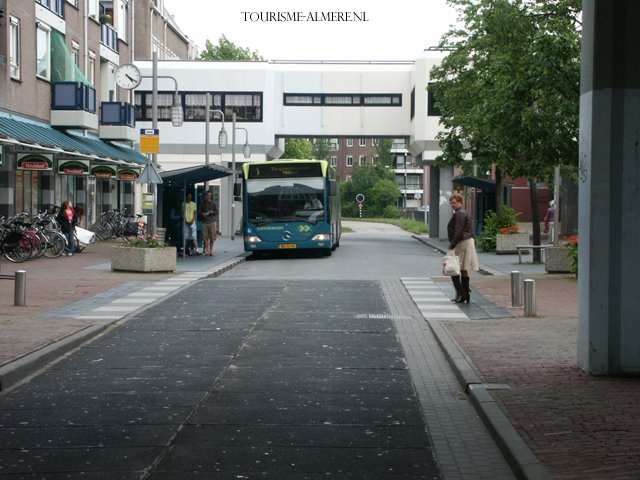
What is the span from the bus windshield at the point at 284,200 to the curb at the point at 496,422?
72.1ft

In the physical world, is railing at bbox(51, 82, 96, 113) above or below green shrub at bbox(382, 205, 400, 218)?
above

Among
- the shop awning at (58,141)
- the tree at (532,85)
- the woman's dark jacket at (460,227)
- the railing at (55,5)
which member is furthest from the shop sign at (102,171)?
the woman's dark jacket at (460,227)

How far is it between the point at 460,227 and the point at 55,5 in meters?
25.4

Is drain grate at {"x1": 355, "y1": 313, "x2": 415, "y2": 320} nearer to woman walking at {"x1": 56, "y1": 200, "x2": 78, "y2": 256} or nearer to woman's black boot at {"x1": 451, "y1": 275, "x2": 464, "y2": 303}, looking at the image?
woman's black boot at {"x1": 451, "y1": 275, "x2": 464, "y2": 303}

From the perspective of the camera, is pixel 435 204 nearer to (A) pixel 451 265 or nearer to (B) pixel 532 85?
(B) pixel 532 85

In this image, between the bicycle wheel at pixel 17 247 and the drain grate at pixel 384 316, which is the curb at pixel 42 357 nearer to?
the drain grate at pixel 384 316

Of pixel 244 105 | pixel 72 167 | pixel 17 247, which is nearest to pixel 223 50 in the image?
pixel 244 105

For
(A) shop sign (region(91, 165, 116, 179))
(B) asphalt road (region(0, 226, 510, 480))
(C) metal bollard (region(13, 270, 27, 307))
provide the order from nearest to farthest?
(B) asphalt road (region(0, 226, 510, 480)), (C) metal bollard (region(13, 270, 27, 307)), (A) shop sign (region(91, 165, 116, 179))

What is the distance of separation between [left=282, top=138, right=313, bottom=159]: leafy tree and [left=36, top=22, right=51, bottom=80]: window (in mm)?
60636

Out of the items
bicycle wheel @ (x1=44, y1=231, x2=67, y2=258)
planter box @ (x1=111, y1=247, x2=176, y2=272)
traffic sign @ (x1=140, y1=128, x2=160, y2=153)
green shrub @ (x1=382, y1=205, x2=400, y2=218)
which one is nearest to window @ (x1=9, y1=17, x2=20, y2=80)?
bicycle wheel @ (x1=44, y1=231, x2=67, y2=258)

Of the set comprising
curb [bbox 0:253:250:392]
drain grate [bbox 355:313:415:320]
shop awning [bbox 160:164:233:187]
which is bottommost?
drain grate [bbox 355:313:415:320]

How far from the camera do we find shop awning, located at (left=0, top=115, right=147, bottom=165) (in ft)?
97.6

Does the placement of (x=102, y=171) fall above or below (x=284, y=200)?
above

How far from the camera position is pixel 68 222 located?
109ft
